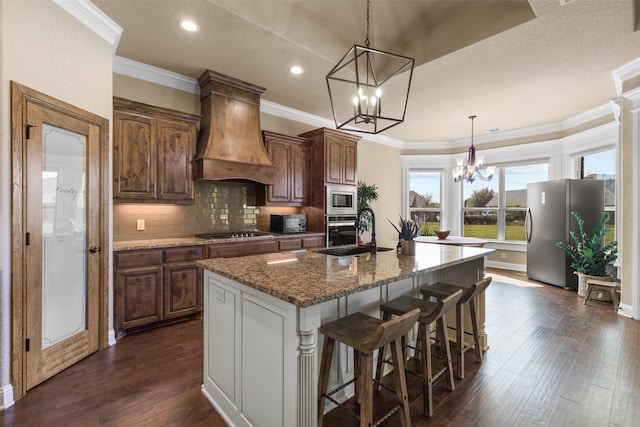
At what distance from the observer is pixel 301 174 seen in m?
4.75

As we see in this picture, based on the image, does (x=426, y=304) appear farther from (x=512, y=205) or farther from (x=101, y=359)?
(x=512, y=205)

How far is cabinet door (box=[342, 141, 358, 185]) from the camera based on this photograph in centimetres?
502

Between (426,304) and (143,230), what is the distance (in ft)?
10.4

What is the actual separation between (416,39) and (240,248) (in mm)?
3096

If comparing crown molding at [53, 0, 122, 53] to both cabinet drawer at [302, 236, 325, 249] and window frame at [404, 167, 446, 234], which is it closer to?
cabinet drawer at [302, 236, 325, 249]

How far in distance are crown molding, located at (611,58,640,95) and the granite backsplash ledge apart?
463 cm

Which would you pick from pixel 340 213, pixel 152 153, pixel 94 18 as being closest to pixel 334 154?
pixel 340 213

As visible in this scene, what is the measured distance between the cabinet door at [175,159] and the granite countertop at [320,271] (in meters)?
1.82

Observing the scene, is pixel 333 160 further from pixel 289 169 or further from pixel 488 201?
pixel 488 201

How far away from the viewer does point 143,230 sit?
139 inches

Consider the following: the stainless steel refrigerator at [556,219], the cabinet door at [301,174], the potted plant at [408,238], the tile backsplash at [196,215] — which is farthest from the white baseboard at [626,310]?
the tile backsplash at [196,215]

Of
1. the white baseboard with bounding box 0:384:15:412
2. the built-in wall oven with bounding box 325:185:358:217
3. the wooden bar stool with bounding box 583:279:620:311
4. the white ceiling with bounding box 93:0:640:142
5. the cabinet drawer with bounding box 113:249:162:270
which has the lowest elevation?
the white baseboard with bounding box 0:384:15:412

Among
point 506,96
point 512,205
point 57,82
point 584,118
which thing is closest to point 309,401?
point 57,82

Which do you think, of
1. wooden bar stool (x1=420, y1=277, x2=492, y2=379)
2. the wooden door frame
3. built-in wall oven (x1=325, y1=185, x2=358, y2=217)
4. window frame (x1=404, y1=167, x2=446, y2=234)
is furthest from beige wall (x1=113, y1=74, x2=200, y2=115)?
window frame (x1=404, y1=167, x2=446, y2=234)
